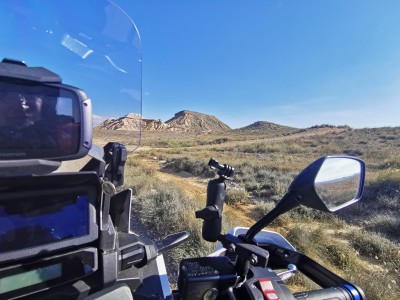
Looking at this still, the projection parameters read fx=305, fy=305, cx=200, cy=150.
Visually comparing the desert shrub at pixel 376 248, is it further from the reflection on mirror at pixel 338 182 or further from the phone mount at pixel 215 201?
the phone mount at pixel 215 201

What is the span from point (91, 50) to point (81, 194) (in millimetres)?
813

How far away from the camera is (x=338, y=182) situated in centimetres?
141

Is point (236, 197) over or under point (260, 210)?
over

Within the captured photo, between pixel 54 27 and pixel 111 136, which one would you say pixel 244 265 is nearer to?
pixel 111 136

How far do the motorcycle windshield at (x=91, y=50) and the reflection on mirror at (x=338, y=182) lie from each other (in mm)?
1109

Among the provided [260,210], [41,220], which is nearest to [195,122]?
[260,210]

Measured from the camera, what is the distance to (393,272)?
508cm

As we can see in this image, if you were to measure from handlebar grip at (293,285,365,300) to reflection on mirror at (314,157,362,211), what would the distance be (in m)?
0.33

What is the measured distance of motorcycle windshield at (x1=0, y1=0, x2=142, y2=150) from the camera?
4.53 feet

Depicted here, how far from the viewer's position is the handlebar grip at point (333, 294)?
3.93 ft

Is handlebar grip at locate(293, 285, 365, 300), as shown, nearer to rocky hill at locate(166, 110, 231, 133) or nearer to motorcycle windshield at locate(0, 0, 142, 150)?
motorcycle windshield at locate(0, 0, 142, 150)

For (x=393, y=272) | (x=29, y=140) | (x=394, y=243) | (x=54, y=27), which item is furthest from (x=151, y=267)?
(x=394, y=243)

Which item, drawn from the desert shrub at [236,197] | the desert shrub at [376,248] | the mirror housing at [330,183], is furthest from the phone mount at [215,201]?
the desert shrub at [236,197]

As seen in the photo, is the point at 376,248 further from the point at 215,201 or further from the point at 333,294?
the point at 215,201
